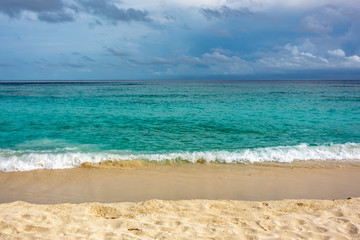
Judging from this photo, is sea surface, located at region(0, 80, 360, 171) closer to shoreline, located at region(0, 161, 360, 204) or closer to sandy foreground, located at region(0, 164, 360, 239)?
shoreline, located at region(0, 161, 360, 204)

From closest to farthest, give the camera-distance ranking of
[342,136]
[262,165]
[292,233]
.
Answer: [292,233]
[262,165]
[342,136]

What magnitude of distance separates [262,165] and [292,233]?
5150 mm

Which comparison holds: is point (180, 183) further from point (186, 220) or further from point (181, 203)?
point (186, 220)

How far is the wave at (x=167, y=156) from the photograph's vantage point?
9.75m

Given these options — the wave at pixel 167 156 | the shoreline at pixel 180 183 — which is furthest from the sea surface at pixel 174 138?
the shoreline at pixel 180 183

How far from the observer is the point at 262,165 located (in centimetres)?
984

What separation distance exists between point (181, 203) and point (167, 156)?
4.53 m

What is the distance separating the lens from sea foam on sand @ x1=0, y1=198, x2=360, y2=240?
4738 mm

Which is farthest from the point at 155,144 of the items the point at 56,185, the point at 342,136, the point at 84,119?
the point at 342,136

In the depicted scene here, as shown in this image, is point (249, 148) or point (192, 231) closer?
point (192, 231)

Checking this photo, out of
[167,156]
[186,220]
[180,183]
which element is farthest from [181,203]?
[167,156]

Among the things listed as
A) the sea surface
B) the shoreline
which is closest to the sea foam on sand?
the shoreline

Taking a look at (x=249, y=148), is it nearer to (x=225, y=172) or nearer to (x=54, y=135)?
(x=225, y=172)

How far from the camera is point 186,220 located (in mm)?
5312
